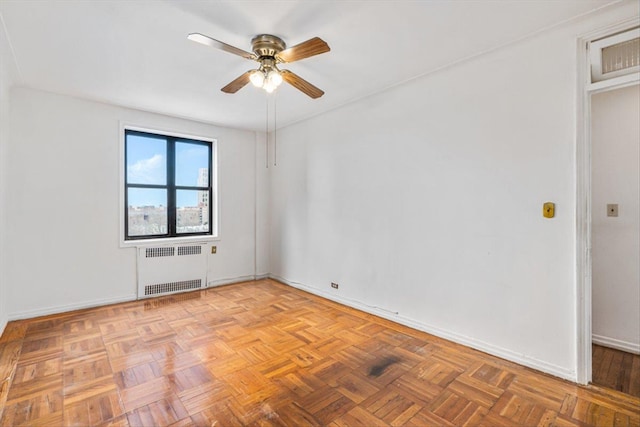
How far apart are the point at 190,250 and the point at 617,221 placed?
16.2ft

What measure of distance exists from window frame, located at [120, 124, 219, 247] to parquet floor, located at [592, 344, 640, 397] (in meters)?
4.54

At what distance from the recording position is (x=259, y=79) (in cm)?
228

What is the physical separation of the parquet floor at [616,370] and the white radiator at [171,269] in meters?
4.48

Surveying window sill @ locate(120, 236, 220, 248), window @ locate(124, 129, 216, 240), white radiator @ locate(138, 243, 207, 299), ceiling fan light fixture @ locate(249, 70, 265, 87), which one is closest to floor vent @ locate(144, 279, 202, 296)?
white radiator @ locate(138, 243, 207, 299)

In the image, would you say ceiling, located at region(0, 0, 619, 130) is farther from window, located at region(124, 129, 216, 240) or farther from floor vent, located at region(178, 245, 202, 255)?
floor vent, located at region(178, 245, 202, 255)

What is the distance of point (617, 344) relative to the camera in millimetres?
2613

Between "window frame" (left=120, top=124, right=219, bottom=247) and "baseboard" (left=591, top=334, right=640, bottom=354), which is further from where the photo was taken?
"window frame" (left=120, top=124, right=219, bottom=247)

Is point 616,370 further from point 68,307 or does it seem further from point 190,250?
point 68,307

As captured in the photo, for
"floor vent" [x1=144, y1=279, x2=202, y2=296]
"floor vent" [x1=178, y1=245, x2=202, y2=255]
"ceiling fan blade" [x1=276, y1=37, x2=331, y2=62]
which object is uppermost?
"ceiling fan blade" [x1=276, y1=37, x2=331, y2=62]

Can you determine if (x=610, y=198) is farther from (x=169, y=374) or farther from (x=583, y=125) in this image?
(x=169, y=374)

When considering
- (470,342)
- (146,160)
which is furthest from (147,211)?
(470,342)

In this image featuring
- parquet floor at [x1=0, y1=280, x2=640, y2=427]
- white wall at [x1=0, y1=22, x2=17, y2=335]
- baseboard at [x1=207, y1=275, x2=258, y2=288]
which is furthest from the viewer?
baseboard at [x1=207, y1=275, x2=258, y2=288]

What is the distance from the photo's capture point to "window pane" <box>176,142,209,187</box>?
14.7ft

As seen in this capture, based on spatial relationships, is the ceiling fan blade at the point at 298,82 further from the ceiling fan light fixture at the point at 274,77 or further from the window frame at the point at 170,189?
the window frame at the point at 170,189
